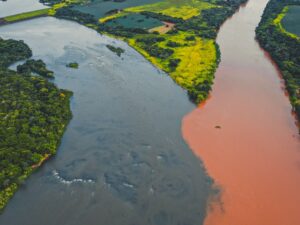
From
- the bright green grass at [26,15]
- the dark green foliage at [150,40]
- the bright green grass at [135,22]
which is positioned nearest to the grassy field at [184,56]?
the dark green foliage at [150,40]

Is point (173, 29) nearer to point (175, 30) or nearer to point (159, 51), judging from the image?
point (175, 30)

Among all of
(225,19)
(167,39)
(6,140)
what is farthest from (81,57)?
(225,19)

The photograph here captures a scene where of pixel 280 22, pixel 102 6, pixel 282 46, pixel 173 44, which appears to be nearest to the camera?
pixel 173 44

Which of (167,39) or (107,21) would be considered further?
(107,21)

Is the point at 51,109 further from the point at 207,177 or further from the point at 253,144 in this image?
the point at 253,144

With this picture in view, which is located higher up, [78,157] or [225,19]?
[78,157]

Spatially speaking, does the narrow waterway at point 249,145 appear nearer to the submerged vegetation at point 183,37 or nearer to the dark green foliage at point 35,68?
the submerged vegetation at point 183,37

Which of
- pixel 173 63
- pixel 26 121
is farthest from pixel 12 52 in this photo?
pixel 173 63
